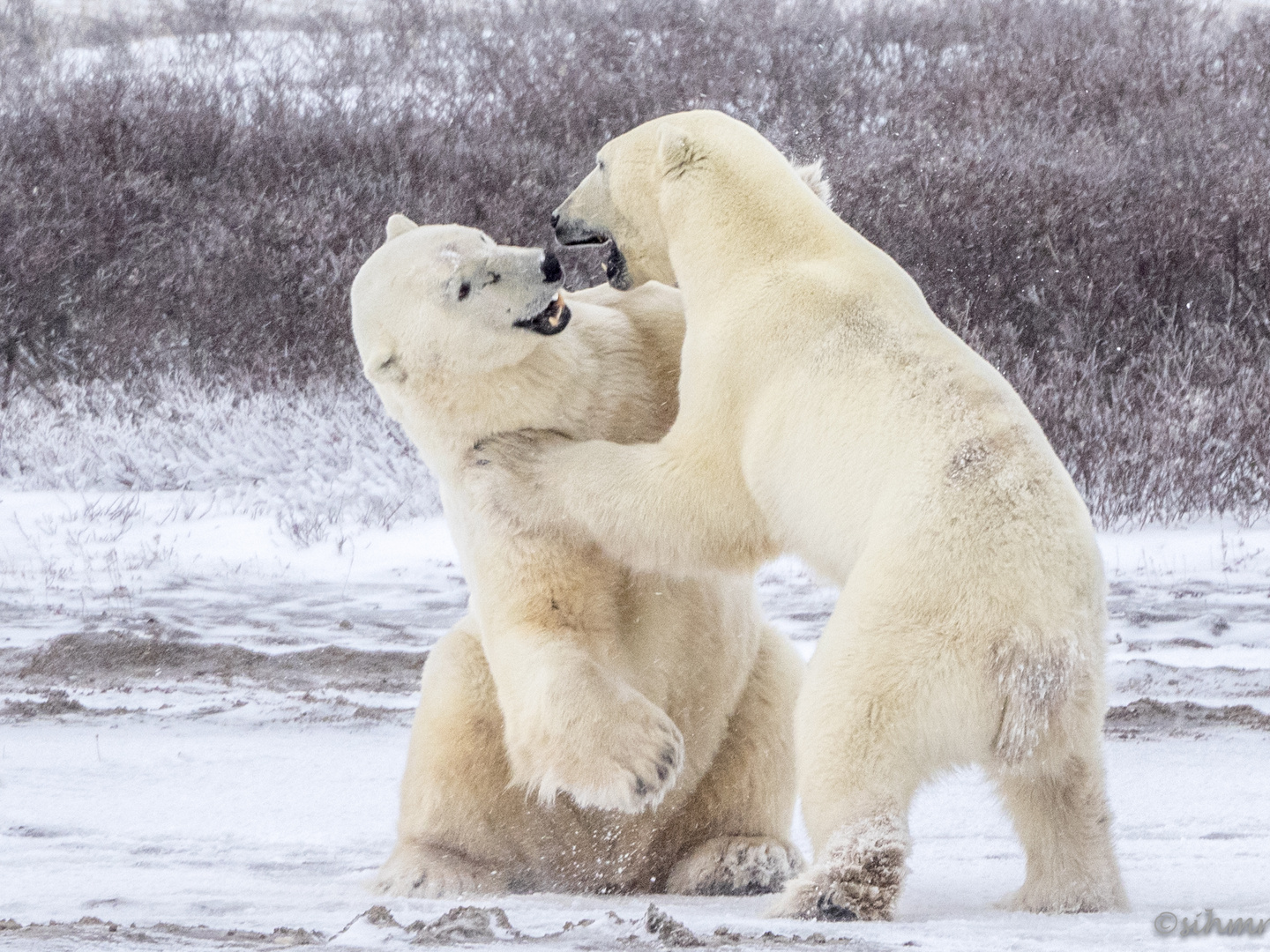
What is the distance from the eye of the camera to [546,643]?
2.23 metres

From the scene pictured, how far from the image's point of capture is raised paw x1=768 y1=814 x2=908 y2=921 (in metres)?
1.80

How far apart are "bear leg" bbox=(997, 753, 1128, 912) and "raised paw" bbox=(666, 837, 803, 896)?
0.48 m

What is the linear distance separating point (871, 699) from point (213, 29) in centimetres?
1280

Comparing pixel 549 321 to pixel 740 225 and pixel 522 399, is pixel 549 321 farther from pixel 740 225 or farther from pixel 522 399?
pixel 740 225

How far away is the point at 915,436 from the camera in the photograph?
1.98 m

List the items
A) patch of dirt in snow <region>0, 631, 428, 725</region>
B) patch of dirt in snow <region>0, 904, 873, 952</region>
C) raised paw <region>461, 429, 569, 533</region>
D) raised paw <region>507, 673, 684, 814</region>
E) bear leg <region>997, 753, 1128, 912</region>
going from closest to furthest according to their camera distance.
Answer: patch of dirt in snow <region>0, 904, 873, 952</region>
bear leg <region>997, 753, 1128, 912</region>
raised paw <region>507, 673, 684, 814</region>
raised paw <region>461, 429, 569, 533</region>
patch of dirt in snow <region>0, 631, 428, 725</region>

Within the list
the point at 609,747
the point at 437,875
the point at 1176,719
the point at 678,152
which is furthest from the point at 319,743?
the point at 1176,719

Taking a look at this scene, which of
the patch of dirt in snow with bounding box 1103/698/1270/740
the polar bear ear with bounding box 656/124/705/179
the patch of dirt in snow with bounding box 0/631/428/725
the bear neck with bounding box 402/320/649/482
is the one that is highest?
the polar bear ear with bounding box 656/124/705/179

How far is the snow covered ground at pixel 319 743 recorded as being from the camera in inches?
74.7

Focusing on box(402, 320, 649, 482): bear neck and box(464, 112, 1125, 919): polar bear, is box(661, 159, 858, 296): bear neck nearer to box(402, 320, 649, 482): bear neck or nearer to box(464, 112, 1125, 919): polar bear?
box(464, 112, 1125, 919): polar bear

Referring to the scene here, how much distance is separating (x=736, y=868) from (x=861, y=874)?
57cm

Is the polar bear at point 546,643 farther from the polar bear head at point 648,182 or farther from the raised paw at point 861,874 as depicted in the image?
the raised paw at point 861,874

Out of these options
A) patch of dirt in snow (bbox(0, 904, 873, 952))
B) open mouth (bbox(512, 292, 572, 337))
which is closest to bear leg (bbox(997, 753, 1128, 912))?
patch of dirt in snow (bbox(0, 904, 873, 952))

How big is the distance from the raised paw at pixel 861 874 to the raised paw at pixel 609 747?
0.35m
